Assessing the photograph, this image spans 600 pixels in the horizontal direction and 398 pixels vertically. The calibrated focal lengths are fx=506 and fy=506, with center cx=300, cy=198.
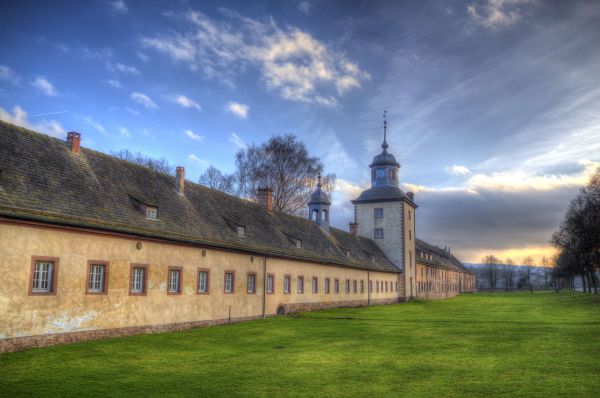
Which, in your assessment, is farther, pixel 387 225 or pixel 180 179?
pixel 387 225

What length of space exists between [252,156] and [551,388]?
4368cm

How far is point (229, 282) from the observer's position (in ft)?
89.7

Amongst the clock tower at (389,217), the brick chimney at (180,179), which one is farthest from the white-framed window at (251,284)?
the clock tower at (389,217)

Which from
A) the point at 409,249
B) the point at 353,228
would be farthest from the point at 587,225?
the point at 353,228

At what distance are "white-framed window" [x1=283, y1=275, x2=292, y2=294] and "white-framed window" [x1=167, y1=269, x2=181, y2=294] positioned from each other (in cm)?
1100

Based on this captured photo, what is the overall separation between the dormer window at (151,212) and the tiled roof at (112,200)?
0.69 ft

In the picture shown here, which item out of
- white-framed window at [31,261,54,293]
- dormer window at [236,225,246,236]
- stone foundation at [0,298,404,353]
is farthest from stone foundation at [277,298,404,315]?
white-framed window at [31,261,54,293]

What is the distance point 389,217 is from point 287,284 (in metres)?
28.4

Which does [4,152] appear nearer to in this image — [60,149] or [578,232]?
[60,149]

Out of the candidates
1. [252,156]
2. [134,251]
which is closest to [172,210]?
[134,251]

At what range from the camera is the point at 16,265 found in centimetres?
1636

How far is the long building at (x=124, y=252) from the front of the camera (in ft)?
55.3

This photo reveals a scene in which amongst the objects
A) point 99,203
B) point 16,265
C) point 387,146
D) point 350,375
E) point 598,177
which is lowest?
point 350,375

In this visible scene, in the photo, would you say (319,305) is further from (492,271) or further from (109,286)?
(492,271)
